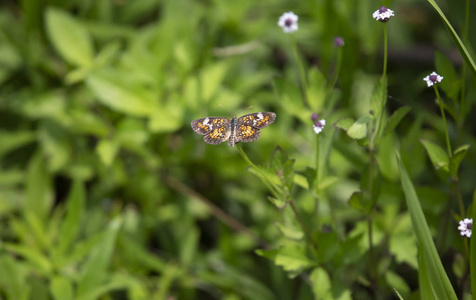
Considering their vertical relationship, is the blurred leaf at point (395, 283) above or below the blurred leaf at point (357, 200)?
below

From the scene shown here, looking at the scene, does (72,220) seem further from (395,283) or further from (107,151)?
(395,283)

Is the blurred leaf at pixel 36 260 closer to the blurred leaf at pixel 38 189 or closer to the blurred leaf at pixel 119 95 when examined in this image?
the blurred leaf at pixel 38 189

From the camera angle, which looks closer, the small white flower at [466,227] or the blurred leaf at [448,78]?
the small white flower at [466,227]

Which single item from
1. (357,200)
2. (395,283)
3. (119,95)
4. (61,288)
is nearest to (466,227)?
(357,200)

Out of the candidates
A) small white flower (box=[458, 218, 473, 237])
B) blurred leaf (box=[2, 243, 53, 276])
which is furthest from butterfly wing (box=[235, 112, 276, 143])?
blurred leaf (box=[2, 243, 53, 276])

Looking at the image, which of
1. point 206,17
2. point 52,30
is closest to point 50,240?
point 52,30

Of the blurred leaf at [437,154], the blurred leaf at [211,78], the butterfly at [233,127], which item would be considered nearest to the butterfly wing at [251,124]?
the butterfly at [233,127]

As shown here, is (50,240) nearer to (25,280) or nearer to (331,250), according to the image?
(25,280)

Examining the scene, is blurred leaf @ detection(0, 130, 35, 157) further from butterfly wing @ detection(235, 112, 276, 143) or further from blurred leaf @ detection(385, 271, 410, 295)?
blurred leaf @ detection(385, 271, 410, 295)
